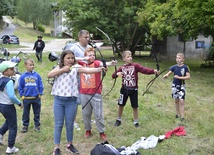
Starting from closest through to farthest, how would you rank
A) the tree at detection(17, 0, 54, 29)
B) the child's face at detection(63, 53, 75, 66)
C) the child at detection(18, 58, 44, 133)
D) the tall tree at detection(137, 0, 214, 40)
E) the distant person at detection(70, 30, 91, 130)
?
the child's face at detection(63, 53, 75, 66)
the distant person at detection(70, 30, 91, 130)
the child at detection(18, 58, 44, 133)
the tall tree at detection(137, 0, 214, 40)
the tree at detection(17, 0, 54, 29)

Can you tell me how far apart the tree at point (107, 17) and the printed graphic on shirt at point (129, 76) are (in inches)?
490

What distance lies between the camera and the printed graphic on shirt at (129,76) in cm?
539

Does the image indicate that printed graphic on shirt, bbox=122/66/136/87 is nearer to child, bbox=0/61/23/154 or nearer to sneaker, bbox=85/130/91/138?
sneaker, bbox=85/130/91/138

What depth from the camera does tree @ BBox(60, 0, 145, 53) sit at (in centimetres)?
1795

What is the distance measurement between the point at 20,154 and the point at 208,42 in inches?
784

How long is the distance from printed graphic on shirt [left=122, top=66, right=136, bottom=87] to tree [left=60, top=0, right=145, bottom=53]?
12.4m

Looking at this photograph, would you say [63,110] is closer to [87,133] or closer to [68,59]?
[68,59]

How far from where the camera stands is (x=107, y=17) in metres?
18.7

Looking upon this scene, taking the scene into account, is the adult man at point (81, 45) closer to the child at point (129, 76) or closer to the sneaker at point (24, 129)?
the child at point (129, 76)

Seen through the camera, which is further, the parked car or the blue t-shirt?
the parked car

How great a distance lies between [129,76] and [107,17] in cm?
1377

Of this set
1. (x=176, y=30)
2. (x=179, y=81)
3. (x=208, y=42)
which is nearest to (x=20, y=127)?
(x=179, y=81)

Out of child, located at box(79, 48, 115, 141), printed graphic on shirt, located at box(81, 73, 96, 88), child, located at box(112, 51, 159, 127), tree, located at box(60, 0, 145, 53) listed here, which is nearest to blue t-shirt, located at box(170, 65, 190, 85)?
child, located at box(112, 51, 159, 127)

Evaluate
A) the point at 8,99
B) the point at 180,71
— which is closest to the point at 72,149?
the point at 8,99
